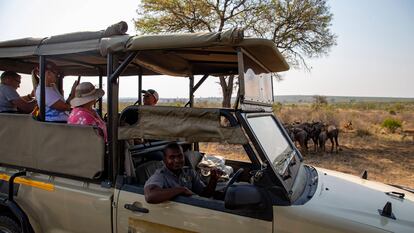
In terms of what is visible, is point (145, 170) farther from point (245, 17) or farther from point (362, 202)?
point (245, 17)

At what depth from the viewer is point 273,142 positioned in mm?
3109

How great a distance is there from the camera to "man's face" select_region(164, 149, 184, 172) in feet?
10.3

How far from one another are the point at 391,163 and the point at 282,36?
334 inches

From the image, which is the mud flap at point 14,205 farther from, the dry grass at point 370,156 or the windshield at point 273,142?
the dry grass at point 370,156

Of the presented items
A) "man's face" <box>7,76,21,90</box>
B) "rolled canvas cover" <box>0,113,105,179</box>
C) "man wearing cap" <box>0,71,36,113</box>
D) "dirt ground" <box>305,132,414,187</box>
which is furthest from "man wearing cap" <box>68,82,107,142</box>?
"dirt ground" <box>305,132,414,187</box>

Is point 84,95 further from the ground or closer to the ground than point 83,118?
further from the ground

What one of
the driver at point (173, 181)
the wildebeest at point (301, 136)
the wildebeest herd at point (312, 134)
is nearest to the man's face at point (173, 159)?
the driver at point (173, 181)

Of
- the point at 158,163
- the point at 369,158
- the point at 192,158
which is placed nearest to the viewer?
the point at 158,163

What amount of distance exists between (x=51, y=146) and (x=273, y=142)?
6.54ft

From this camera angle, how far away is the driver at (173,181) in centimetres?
269

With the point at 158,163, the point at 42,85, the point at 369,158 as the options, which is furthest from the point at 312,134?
the point at 42,85

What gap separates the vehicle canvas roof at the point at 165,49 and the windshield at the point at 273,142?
566mm

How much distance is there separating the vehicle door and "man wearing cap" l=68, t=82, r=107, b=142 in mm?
839

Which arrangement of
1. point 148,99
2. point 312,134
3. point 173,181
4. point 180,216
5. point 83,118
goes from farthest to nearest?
point 312,134 < point 148,99 < point 83,118 < point 173,181 < point 180,216
